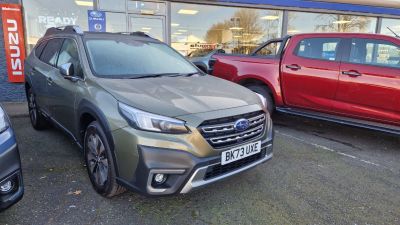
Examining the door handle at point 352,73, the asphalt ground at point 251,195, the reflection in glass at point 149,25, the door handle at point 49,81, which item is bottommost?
the asphalt ground at point 251,195

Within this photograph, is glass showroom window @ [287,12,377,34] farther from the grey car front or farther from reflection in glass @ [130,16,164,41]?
the grey car front

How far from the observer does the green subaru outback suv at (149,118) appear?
8.14 feet

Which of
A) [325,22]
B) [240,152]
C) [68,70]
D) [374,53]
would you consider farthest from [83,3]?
[325,22]

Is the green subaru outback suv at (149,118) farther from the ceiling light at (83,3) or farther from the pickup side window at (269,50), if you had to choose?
the ceiling light at (83,3)

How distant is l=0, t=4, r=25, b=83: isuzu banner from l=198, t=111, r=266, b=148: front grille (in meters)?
6.83

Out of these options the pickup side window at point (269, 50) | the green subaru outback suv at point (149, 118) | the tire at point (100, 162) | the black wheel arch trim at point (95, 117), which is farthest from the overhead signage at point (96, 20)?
the tire at point (100, 162)

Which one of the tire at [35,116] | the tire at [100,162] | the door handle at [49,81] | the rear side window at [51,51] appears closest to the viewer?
the tire at [100,162]

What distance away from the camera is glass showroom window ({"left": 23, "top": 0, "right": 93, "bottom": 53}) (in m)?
8.03

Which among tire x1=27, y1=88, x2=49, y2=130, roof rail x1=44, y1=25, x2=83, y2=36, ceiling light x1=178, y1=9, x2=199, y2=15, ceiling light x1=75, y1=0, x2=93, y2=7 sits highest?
ceiling light x1=75, y1=0, x2=93, y2=7

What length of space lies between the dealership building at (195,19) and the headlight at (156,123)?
6535 millimetres

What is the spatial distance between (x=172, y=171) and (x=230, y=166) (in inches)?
22.8

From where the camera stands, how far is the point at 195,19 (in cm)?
1042

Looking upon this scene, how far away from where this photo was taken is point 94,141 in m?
3.00

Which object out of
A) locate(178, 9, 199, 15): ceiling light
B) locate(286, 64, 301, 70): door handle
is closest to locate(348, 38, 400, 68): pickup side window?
locate(286, 64, 301, 70): door handle
